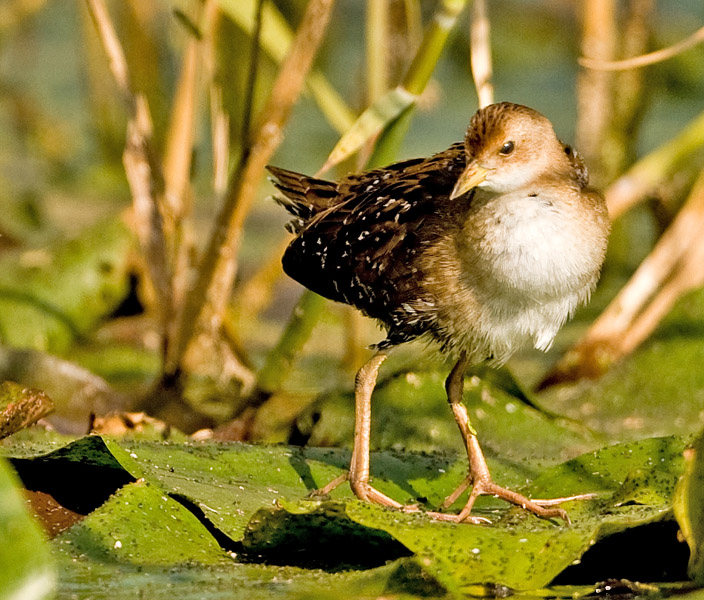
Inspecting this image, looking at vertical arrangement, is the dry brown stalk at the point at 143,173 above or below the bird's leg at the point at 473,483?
above

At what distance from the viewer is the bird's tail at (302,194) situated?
3.17m

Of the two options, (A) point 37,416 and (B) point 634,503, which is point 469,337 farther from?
(A) point 37,416

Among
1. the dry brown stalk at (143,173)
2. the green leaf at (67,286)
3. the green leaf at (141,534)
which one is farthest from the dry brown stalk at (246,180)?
the green leaf at (141,534)

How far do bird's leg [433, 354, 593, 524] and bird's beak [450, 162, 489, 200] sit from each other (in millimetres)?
548

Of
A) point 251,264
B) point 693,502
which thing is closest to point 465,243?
point 693,502

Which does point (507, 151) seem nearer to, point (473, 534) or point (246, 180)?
point (473, 534)

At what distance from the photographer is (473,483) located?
279cm

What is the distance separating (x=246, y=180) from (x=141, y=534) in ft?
5.15

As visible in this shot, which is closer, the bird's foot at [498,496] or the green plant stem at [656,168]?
the bird's foot at [498,496]

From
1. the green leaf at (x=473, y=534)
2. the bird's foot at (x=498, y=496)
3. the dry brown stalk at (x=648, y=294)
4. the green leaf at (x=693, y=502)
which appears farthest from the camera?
the dry brown stalk at (x=648, y=294)

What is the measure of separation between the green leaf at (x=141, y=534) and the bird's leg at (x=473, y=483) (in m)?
0.53

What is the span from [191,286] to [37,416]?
1.14m

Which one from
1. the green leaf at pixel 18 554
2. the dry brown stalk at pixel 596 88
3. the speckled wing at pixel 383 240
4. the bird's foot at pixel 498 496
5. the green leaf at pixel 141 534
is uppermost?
the dry brown stalk at pixel 596 88

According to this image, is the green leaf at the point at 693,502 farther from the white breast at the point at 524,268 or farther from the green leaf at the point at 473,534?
the white breast at the point at 524,268
